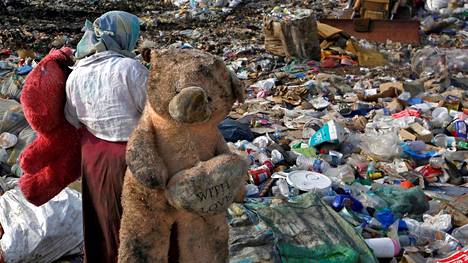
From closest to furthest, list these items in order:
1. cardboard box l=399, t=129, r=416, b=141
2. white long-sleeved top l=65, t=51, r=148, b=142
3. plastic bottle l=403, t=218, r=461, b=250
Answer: white long-sleeved top l=65, t=51, r=148, b=142
plastic bottle l=403, t=218, r=461, b=250
cardboard box l=399, t=129, r=416, b=141

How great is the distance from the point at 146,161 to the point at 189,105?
0.25m

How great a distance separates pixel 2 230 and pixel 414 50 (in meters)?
7.68

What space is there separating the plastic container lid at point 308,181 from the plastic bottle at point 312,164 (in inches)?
9.8

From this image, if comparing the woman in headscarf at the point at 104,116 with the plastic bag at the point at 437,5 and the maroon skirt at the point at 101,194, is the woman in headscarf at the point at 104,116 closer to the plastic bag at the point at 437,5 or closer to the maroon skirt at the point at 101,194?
the maroon skirt at the point at 101,194

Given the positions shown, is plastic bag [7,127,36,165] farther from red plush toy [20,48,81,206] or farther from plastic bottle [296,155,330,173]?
plastic bottle [296,155,330,173]

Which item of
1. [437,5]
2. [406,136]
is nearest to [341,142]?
[406,136]

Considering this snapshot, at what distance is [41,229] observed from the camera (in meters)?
3.19

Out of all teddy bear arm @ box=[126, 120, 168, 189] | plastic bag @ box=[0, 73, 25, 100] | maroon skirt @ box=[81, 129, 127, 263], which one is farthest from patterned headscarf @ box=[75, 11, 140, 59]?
plastic bag @ box=[0, 73, 25, 100]

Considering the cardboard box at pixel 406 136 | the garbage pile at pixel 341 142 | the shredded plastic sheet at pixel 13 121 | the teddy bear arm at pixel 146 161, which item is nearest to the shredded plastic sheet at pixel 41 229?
the garbage pile at pixel 341 142

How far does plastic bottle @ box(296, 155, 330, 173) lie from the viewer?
464cm

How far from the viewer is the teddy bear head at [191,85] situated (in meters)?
1.72

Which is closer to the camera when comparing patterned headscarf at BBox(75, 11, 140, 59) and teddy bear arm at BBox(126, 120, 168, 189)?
teddy bear arm at BBox(126, 120, 168, 189)

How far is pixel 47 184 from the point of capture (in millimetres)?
2482

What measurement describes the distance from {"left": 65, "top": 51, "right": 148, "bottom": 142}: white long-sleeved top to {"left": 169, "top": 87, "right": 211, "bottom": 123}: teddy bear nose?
0.59m
